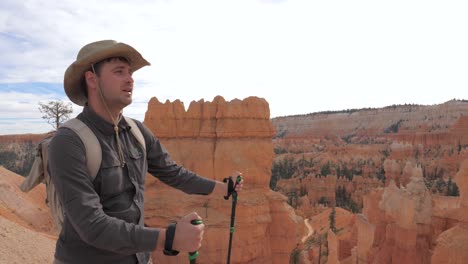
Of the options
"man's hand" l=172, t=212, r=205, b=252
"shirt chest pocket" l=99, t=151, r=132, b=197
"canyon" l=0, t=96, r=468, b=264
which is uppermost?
"shirt chest pocket" l=99, t=151, r=132, b=197

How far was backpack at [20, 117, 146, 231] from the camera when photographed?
1.70 metres

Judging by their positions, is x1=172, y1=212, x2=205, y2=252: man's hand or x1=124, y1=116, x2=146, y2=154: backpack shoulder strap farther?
x1=124, y1=116, x2=146, y2=154: backpack shoulder strap

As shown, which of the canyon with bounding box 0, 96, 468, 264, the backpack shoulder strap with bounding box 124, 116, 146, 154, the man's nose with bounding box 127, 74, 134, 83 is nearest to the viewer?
the man's nose with bounding box 127, 74, 134, 83

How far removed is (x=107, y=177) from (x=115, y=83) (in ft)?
1.63

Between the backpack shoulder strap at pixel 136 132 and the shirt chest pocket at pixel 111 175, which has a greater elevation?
the backpack shoulder strap at pixel 136 132

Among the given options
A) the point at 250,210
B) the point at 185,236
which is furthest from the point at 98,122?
the point at 250,210

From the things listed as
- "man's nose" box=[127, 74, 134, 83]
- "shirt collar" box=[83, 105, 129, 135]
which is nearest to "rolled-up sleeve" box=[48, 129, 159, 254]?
"shirt collar" box=[83, 105, 129, 135]

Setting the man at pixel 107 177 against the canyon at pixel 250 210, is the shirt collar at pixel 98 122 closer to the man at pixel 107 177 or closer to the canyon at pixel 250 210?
the man at pixel 107 177

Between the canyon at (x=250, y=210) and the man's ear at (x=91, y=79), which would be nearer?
the man's ear at (x=91, y=79)

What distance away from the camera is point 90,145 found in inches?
Answer: 67.2

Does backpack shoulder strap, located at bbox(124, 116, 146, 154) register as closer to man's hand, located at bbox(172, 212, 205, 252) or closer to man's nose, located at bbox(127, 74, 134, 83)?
man's nose, located at bbox(127, 74, 134, 83)

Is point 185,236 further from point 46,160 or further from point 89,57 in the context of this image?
point 89,57

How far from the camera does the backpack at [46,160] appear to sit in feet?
5.58

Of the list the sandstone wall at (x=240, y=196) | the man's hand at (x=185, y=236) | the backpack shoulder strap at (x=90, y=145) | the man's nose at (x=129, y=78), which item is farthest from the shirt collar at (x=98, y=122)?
the sandstone wall at (x=240, y=196)
